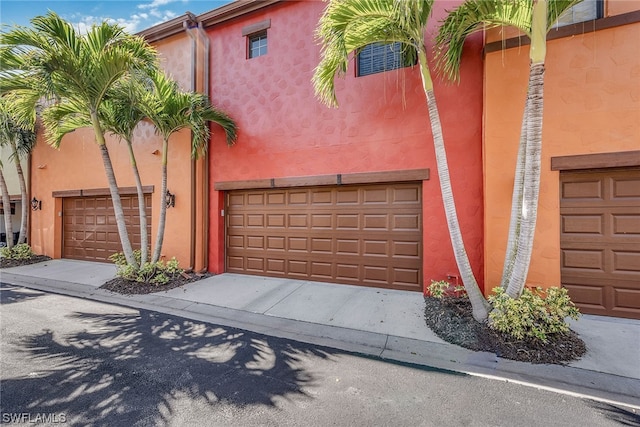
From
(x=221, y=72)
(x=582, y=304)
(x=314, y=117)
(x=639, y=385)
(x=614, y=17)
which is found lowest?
(x=639, y=385)

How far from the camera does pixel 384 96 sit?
595 centimetres

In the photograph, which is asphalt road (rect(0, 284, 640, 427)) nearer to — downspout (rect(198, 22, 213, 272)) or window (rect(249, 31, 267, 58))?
downspout (rect(198, 22, 213, 272))

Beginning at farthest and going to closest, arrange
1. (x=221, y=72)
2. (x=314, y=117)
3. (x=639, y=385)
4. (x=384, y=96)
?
(x=221, y=72) < (x=314, y=117) < (x=384, y=96) < (x=639, y=385)

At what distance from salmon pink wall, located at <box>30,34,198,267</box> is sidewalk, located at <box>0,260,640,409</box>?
2.05 metres

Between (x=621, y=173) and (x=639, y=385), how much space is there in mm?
3118

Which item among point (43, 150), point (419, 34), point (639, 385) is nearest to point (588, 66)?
point (419, 34)

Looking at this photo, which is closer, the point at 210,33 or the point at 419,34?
the point at 419,34

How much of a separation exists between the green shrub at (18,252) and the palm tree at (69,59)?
20.2 ft

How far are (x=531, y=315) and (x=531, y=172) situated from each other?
1811 mm

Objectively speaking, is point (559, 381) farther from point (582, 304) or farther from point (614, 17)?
point (614, 17)

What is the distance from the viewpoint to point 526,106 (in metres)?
3.77

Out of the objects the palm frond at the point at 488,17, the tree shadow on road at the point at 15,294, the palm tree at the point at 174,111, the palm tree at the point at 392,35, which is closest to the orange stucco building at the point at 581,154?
the palm frond at the point at 488,17

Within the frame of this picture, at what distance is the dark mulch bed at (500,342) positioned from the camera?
11.1 ft

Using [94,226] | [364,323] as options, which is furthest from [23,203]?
[364,323]
